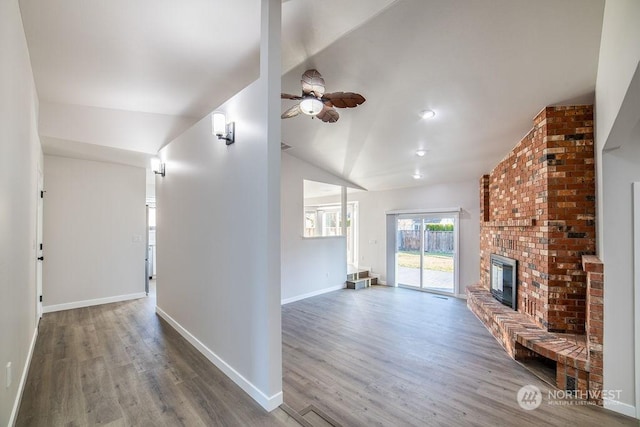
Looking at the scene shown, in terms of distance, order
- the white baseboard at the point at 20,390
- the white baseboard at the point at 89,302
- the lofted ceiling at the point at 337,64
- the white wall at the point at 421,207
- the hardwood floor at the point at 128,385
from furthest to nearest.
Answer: the white wall at the point at 421,207
the white baseboard at the point at 89,302
the lofted ceiling at the point at 337,64
the hardwood floor at the point at 128,385
the white baseboard at the point at 20,390

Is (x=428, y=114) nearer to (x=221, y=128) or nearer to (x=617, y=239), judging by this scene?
(x=617, y=239)

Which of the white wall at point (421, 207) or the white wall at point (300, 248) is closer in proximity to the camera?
the white wall at point (300, 248)

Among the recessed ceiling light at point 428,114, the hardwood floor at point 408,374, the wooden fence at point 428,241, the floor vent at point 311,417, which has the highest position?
the recessed ceiling light at point 428,114

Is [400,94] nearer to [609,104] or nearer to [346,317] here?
[609,104]

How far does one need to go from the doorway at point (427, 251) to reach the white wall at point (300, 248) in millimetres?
1752

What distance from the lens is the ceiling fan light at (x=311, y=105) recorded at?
2671 millimetres

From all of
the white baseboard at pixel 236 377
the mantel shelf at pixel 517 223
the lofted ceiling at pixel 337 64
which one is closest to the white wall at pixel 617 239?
the lofted ceiling at pixel 337 64

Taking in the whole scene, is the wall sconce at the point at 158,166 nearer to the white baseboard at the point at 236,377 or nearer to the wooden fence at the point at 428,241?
the white baseboard at the point at 236,377

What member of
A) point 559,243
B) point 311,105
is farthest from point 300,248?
point 559,243

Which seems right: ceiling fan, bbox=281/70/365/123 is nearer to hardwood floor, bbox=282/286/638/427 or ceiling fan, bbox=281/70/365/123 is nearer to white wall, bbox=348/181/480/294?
hardwood floor, bbox=282/286/638/427

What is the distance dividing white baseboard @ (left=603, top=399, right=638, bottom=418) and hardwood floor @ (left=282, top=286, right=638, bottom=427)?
5 centimetres

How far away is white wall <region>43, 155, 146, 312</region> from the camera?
444cm

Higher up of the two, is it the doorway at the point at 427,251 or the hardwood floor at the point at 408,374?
the doorway at the point at 427,251

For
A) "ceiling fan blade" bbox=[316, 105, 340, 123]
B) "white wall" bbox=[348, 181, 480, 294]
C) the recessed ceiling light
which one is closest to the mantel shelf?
"white wall" bbox=[348, 181, 480, 294]
